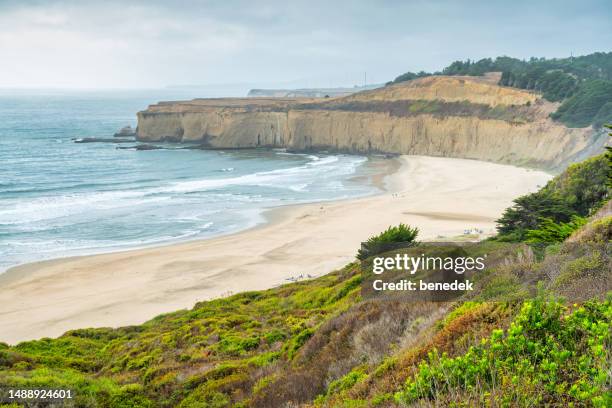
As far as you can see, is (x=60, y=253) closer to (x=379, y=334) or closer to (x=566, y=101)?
(x=379, y=334)

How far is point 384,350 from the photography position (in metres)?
7.83

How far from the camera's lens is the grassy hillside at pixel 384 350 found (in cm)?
476

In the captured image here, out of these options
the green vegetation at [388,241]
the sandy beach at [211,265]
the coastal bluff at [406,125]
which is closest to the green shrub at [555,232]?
the green vegetation at [388,241]

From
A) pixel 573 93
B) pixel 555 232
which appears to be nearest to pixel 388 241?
pixel 555 232

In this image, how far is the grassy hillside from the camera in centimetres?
476

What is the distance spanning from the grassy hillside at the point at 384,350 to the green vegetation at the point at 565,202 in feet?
Answer: 24.3

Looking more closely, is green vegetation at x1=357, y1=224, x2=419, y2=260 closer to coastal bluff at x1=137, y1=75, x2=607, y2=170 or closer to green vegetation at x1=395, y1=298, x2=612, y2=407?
green vegetation at x1=395, y1=298, x2=612, y2=407

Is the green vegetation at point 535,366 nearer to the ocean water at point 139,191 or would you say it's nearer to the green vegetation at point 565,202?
the green vegetation at point 565,202

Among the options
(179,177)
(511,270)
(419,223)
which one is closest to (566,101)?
(419,223)

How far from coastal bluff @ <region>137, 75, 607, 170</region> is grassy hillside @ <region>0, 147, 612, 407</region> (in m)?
47.8

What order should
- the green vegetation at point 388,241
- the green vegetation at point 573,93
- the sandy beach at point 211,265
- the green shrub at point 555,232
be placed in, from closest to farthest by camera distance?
the green shrub at point 555,232 → the green vegetation at point 388,241 → the sandy beach at point 211,265 → the green vegetation at point 573,93

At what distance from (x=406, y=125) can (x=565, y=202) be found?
2284 inches

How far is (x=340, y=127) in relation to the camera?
80500 millimetres

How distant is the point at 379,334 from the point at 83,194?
4418 cm
